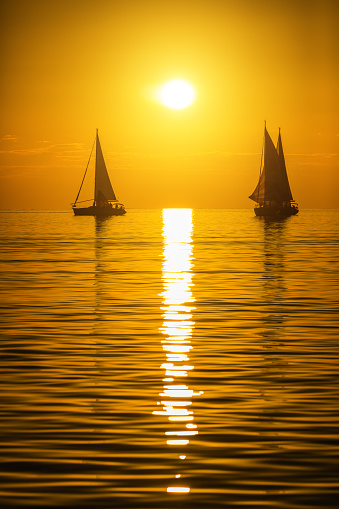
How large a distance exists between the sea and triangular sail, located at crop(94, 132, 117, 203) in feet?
365

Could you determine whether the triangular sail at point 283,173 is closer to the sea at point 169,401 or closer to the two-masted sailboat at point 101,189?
the two-masted sailboat at point 101,189

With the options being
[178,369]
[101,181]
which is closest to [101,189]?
[101,181]

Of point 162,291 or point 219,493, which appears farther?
point 162,291

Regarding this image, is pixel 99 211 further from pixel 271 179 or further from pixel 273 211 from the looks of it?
pixel 271 179

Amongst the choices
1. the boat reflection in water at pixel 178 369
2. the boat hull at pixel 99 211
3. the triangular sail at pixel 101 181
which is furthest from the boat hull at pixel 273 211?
the boat reflection in water at pixel 178 369

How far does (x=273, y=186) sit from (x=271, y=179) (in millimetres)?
1366

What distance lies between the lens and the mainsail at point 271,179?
4911 inches

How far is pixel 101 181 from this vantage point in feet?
473

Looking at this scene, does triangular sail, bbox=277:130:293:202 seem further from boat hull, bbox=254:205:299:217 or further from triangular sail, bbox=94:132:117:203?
triangular sail, bbox=94:132:117:203

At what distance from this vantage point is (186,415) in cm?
1326

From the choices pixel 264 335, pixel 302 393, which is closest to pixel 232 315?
pixel 264 335

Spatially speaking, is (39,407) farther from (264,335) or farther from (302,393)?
(264,335)

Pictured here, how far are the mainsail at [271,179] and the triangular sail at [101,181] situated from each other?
81.4ft

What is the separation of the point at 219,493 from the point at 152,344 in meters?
10.6
